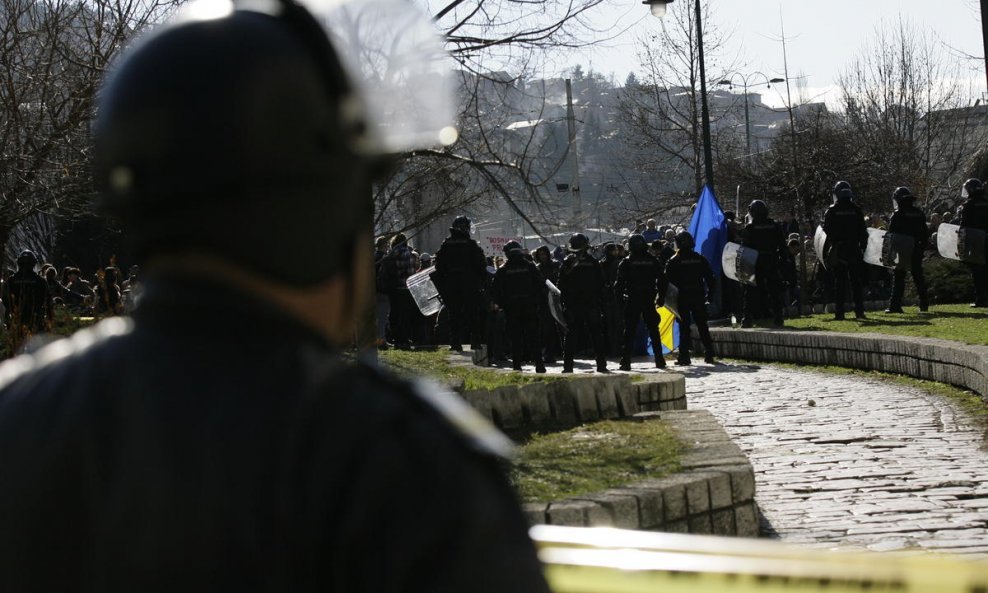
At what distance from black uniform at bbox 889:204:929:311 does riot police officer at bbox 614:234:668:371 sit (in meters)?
3.48

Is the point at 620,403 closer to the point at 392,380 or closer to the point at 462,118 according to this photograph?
the point at 462,118

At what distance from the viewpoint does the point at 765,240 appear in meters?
22.2

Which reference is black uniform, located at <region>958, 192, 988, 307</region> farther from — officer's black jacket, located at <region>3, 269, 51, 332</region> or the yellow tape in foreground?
the yellow tape in foreground

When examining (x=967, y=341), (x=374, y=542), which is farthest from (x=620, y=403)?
(x=374, y=542)

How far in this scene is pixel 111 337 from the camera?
137 centimetres

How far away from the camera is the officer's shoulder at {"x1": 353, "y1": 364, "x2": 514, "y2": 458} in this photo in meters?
1.23

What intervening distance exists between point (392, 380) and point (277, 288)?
0.14 m

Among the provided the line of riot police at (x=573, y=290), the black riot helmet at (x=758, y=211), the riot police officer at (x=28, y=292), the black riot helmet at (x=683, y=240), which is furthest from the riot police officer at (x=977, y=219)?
the riot police officer at (x=28, y=292)

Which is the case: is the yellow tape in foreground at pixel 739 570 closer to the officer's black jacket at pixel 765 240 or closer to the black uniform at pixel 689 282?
the black uniform at pixel 689 282

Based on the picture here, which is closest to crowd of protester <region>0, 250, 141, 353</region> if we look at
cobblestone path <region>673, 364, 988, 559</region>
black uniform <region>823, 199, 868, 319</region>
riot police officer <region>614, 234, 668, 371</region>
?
cobblestone path <region>673, 364, 988, 559</region>

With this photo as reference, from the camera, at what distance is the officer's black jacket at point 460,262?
20328 mm

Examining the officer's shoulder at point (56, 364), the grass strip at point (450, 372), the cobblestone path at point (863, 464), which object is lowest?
the cobblestone path at point (863, 464)

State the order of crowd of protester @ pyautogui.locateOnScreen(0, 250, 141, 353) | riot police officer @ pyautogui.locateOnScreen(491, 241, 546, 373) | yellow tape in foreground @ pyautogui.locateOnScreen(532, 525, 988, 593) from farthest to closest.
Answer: riot police officer @ pyautogui.locateOnScreen(491, 241, 546, 373) → crowd of protester @ pyautogui.locateOnScreen(0, 250, 141, 353) → yellow tape in foreground @ pyautogui.locateOnScreen(532, 525, 988, 593)

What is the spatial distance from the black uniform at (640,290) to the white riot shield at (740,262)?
1.85m
